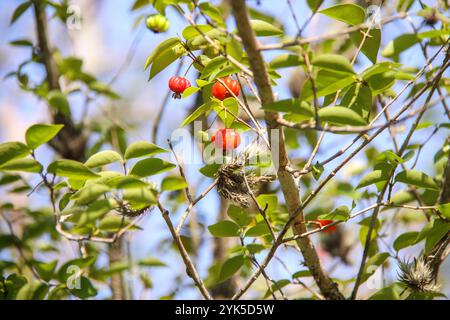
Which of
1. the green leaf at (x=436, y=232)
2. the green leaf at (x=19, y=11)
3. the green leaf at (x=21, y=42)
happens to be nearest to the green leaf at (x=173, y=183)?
the green leaf at (x=436, y=232)

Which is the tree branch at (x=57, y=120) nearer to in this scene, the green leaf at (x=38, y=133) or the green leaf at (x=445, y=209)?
the green leaf at (x=38, y=133)

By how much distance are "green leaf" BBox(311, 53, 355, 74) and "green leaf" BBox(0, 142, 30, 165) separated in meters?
0.68

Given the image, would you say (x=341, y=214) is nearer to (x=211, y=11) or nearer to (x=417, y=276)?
(x=417, y=276)

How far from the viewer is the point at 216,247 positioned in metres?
→ 2.78

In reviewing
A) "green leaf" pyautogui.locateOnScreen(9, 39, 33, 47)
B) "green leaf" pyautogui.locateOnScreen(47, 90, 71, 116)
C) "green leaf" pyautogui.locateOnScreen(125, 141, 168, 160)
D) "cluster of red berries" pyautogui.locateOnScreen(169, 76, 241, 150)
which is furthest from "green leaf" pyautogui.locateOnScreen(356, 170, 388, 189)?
"green leaf" pyautogui.locateOnScreen(9, 39, 33, 47)

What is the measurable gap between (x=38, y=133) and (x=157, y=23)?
53 cm

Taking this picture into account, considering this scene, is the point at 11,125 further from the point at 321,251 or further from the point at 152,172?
the point at 152,172

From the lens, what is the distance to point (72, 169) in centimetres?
123

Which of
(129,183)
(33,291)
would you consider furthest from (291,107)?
(33,291)

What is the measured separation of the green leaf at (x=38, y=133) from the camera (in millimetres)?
1249

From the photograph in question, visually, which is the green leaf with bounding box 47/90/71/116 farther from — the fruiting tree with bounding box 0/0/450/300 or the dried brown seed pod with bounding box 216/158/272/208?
the dried brown seed pod with bounding box 216/158/272/208

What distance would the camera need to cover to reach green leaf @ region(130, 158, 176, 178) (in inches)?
48.3
